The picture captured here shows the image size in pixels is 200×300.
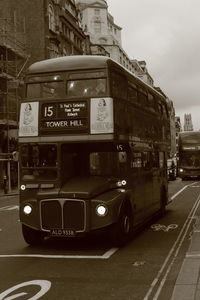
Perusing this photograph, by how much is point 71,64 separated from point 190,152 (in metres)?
40.0

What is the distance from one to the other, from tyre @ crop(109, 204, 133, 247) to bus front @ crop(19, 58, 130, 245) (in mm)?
343

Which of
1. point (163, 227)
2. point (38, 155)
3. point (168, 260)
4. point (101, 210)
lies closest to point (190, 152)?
point (163, 227)

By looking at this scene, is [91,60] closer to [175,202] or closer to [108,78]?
[108,78]

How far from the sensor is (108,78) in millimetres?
12555

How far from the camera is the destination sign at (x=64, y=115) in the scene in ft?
40.6

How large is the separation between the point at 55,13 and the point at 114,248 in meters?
55.8

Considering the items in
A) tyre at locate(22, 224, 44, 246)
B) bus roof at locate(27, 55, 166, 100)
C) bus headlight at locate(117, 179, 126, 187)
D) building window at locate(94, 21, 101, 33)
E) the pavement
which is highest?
building window at locate(94, 21, 101, 33)

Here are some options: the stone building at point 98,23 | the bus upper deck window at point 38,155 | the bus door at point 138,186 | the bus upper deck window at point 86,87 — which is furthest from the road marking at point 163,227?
the stone building at point 98,23

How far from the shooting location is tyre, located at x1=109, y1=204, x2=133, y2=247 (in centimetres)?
1221

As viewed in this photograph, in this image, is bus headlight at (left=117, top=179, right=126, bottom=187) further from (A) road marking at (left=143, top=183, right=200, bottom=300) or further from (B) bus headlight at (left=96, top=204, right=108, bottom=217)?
(A) road marking at (left=143, top=183, right=200, bottom=300)

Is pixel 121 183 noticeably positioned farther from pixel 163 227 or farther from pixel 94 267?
pixel 163 227

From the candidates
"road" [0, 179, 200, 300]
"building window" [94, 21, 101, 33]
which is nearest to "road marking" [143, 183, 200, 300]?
"road" [0, 179, 200, 300]

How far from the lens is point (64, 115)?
41.0ft

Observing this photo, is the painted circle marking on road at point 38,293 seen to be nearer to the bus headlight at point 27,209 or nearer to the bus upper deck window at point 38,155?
the bus headlight at point 27,209
